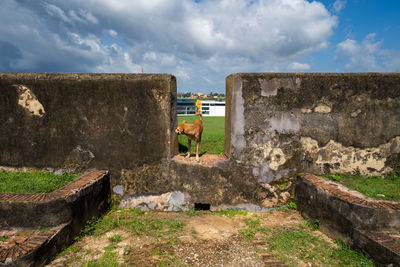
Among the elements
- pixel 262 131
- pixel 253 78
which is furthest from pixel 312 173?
pixel 253 78

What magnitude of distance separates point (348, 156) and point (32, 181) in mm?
5617

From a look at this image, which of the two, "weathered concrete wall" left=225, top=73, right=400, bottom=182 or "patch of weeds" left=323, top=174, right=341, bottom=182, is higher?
"weathered concrete wall" left=225, top=73, right=400, bottom=182

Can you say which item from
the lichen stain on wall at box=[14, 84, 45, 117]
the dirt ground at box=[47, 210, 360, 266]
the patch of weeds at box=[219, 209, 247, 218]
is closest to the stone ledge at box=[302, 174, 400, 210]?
the dirt ground at box=[47, 210, 360, 266]

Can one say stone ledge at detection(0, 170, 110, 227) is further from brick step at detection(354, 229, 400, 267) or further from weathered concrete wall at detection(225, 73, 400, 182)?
brick step at detection(354, 229, 400, 267)

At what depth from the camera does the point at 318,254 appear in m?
2.96

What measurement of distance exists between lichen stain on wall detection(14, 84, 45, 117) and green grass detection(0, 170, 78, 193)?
1.13 m

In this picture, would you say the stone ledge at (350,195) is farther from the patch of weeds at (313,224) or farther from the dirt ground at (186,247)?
the dirt ground at (186,247)

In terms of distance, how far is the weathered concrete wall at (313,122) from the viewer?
4.04 meters

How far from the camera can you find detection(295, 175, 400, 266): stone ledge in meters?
2.63

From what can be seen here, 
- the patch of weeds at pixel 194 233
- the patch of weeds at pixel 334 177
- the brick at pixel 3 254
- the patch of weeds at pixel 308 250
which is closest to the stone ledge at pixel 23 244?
the brick at pixel 3 254

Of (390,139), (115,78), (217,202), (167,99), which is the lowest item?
(217,202)

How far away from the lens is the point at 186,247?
3.08 m

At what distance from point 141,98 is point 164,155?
44.6 inches

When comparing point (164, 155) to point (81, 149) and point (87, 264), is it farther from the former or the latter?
point (87, 264)
